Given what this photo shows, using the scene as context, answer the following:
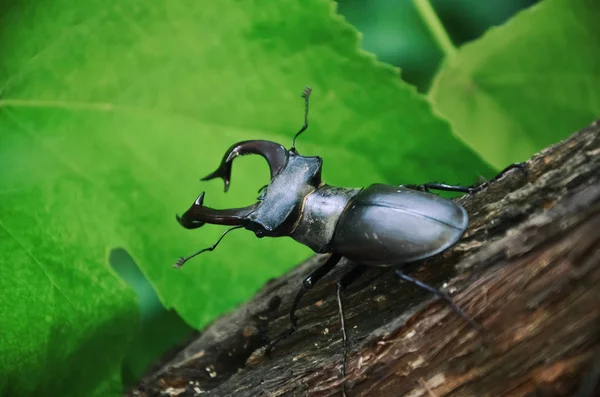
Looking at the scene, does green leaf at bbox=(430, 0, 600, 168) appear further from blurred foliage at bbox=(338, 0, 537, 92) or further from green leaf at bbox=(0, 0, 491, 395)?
green leaf at bbox=(0, 0, 491, 395)

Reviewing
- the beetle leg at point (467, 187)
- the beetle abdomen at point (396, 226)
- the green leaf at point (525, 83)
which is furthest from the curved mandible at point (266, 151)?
the green leaf at point (525, 83)

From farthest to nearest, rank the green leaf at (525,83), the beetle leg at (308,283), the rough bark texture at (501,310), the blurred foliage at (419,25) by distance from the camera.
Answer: the blurred foliage at (419,25)
the green leaf at (525,83)
the beetle leg at (308,283)
the rough bark texture at (501,310)

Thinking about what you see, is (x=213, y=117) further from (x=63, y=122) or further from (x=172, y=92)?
(x=63, y=122)

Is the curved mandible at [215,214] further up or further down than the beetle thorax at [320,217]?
further up

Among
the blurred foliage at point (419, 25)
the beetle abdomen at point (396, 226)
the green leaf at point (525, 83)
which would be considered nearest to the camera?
the beetle abdomen at point (396, 226)

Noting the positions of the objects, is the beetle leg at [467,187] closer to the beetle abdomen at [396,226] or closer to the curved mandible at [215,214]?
the beetle abdomen at [396,226]

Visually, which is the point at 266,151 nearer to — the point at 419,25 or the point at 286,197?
the point at 286,197

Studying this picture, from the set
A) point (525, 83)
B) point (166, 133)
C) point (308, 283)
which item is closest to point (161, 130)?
point (166, 133)
